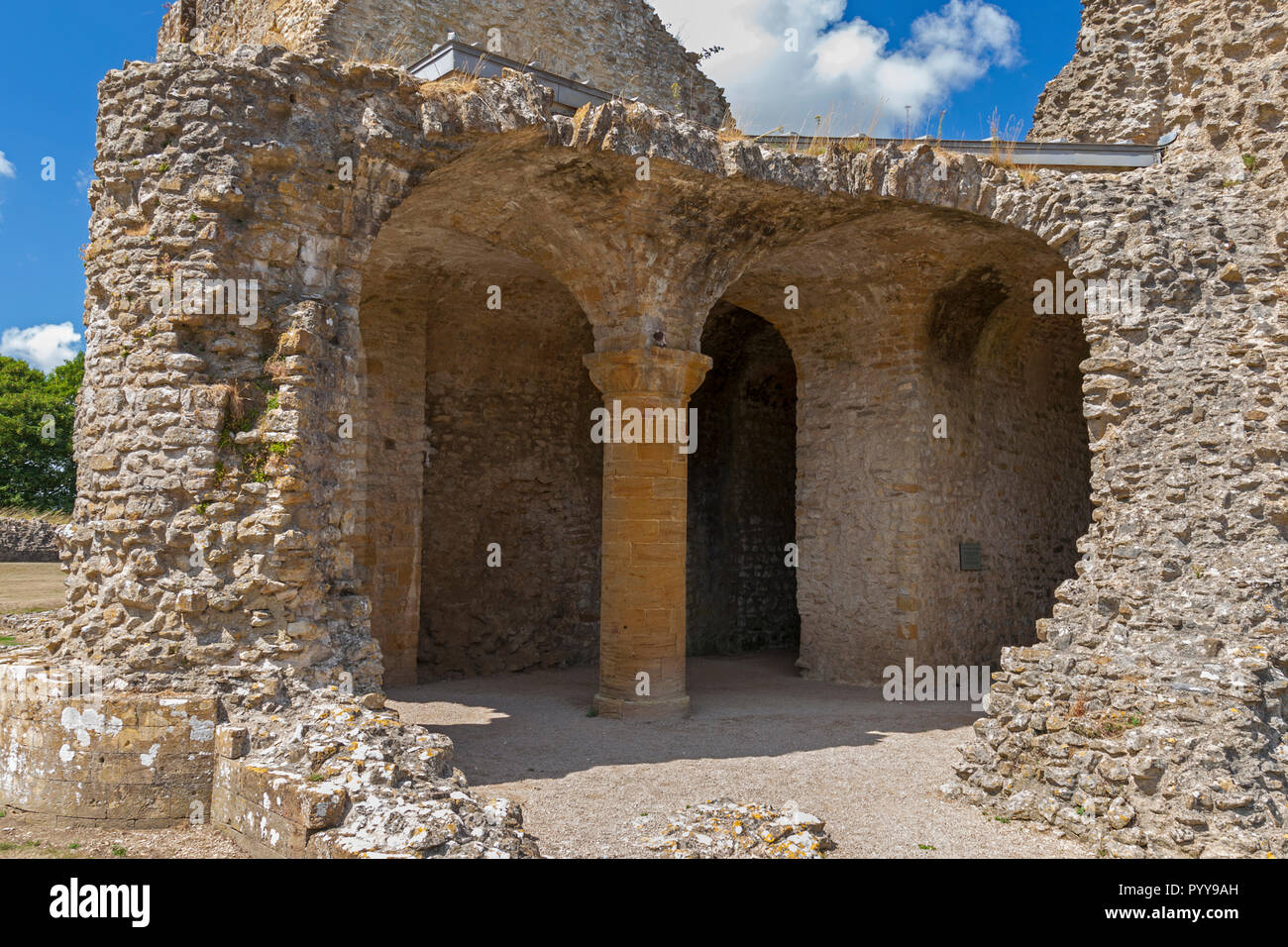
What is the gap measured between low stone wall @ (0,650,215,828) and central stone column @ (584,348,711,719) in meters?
3.83

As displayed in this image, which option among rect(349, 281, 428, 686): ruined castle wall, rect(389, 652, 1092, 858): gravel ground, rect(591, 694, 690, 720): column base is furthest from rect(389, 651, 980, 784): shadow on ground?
rect(349, 281, 428, 686): ruined castle wall

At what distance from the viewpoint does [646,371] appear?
8.33 m

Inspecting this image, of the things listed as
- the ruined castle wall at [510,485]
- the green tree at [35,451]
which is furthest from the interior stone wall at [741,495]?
the green tree at [35,451]

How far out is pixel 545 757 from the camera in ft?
22.3

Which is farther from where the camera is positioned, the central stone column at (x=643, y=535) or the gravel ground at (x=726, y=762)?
the central stone column at (x=643, y=535)

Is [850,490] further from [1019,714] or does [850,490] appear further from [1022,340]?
[1019,714]

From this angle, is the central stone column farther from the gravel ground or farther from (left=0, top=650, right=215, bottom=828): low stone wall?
(left=0, top=650, right=215, bottom=828): low stone wall

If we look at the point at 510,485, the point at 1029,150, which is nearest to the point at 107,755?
the point at 510,485

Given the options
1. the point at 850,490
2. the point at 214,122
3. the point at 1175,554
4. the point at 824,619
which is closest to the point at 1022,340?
the point at 850,490

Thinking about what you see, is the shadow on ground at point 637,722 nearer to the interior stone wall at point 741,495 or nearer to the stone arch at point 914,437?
the stone arch at point 914,437

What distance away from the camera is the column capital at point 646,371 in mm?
8312

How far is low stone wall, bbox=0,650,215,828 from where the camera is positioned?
4.99 meters

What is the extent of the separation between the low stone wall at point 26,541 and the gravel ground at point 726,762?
34.7 feet
